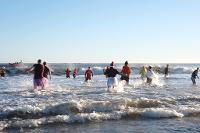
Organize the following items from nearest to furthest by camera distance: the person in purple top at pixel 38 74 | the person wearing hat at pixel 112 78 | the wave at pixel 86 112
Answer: the wave at pixel 86 112
the person in purple top at pixel 38 74
the person wearing hat at pixel 112 78

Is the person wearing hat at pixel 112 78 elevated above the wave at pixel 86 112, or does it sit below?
above

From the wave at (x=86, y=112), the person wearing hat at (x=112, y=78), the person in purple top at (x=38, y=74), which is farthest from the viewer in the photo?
the person wearing hat at (x=112, y=78)

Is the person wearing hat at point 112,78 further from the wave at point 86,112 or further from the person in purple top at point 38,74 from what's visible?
the wave at point 86,112

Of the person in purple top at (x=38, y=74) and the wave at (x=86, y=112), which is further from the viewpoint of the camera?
the person in purple top at (x=38, y=74)

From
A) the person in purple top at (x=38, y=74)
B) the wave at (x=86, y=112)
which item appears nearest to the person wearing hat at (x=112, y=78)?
the person in purple top at (x=38, y=74)

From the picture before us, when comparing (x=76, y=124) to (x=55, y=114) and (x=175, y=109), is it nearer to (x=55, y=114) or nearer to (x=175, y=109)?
(x=55, y=114)

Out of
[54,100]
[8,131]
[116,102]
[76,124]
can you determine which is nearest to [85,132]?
[76,124]

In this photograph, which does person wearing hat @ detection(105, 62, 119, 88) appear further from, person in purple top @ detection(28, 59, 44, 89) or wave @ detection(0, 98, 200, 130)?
wave @ detection(0, 98, 200, 130)

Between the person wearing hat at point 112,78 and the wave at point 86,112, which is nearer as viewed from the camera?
the wave at point 86,112

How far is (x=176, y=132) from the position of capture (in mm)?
12422

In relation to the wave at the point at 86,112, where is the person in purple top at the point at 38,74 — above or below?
above

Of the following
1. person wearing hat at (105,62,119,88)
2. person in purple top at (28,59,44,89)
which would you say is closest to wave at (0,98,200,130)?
person wearing hat at (105,62,119,88)

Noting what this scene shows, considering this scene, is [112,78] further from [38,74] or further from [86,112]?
[86,112]

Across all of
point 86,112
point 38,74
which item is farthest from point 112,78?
point 86,112
